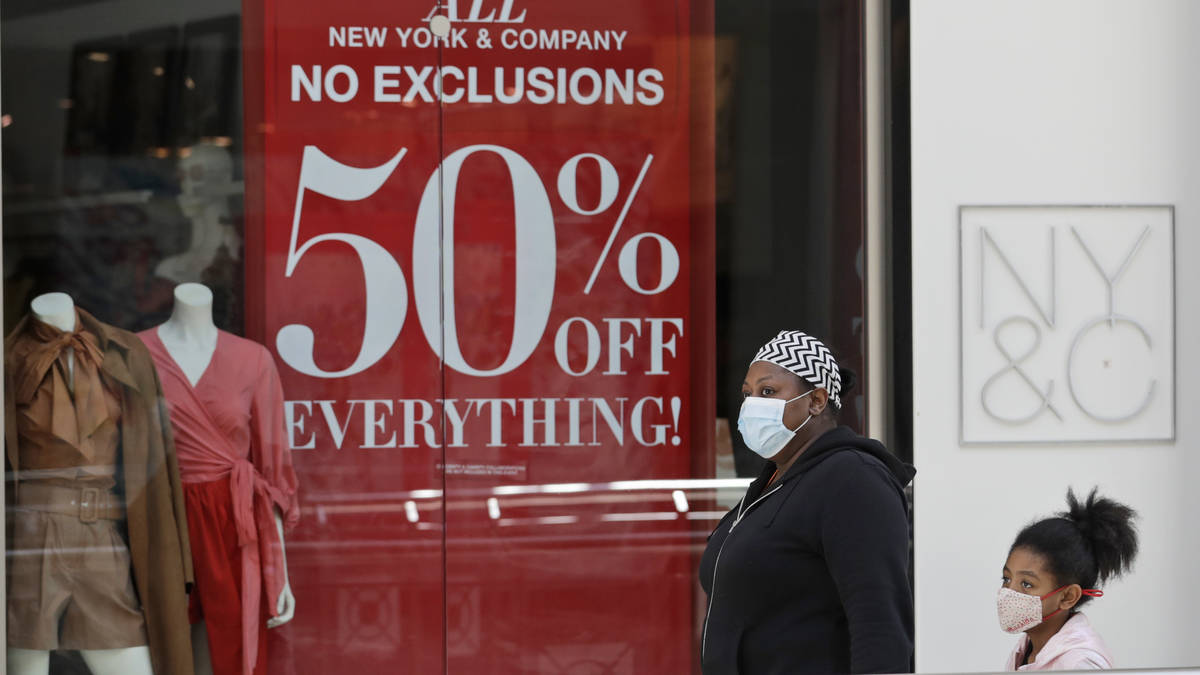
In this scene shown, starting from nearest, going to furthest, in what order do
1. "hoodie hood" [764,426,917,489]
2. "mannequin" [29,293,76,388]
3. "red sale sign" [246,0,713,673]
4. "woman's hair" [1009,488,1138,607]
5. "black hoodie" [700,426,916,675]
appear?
"black hoodie" [700,426,916,675] < "hoodie hood" [764,426,917,489] < "woman's hair" [1009,488,1138,607] < "mannequin" [29,293,76,388] < "red sale sign" [246,0,713,673]

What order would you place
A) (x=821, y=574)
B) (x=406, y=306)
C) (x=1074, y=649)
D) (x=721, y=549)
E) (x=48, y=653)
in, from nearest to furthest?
(x=821, y=574) → (x=721, y=549) → (x=1074, y=649) → (x=48, y=653) → (x=406, y=306)

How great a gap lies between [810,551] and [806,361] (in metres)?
0.47

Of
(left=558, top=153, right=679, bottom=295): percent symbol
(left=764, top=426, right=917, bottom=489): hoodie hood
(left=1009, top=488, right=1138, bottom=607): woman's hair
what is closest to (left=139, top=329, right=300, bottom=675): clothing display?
(left=558, top=153, right=679, bottom=295): percent symbol

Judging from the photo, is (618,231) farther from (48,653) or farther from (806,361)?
(48,653)

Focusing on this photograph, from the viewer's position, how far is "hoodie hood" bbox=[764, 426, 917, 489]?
8.74 ft

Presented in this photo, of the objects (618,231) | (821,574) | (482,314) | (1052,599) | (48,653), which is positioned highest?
(618,231)

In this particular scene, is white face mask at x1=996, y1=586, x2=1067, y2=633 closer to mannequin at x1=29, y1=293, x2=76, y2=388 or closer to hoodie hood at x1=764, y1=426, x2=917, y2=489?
hoodie hood at x1=764, y1=426, x2=917, y2=489

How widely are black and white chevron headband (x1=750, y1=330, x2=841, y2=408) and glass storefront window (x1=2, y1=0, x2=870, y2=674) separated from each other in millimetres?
1340

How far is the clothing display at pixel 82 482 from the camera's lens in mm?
4004

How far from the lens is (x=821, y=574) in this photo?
2.59m

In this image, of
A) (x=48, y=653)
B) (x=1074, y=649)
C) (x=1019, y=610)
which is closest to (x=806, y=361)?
(x=1019, y=610)

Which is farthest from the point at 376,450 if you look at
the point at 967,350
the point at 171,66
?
the point at 967,350

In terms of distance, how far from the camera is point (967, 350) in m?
4.23

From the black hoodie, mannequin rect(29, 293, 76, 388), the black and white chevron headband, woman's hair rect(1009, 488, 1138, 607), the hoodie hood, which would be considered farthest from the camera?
mannequin rect(29, 293, 76, 388)
